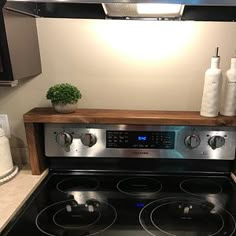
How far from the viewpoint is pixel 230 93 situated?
0.96 m

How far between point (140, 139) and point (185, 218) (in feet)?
1.11

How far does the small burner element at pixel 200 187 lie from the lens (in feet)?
3.26

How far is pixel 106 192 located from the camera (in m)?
0.98

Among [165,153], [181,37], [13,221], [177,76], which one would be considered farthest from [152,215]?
[181,37]

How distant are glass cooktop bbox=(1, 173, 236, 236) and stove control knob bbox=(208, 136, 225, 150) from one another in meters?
0.16

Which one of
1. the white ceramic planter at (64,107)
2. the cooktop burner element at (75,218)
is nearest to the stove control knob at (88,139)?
the white ceramic planter at (64,107)

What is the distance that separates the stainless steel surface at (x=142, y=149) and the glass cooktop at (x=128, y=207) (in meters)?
0.11

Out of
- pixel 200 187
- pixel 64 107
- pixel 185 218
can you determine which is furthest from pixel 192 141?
pixel 64 107

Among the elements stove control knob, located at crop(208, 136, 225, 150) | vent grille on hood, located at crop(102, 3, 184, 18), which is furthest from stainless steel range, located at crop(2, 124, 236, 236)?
vent grille on hood, located at crop(102, 3, 184, 18)

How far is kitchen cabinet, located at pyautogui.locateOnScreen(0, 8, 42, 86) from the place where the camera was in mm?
812

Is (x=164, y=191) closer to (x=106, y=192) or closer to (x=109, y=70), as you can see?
(x=106, y=192)

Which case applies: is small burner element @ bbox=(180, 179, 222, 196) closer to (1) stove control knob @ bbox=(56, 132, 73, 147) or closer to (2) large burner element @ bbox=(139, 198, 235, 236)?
(2) large burner element @ bbox=(139, 198, 235, 236)

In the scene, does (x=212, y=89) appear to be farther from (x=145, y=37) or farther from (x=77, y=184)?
(x=77, y=184)

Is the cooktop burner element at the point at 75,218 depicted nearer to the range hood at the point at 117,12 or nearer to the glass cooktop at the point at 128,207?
the glass cooktop at the point at 128,207
